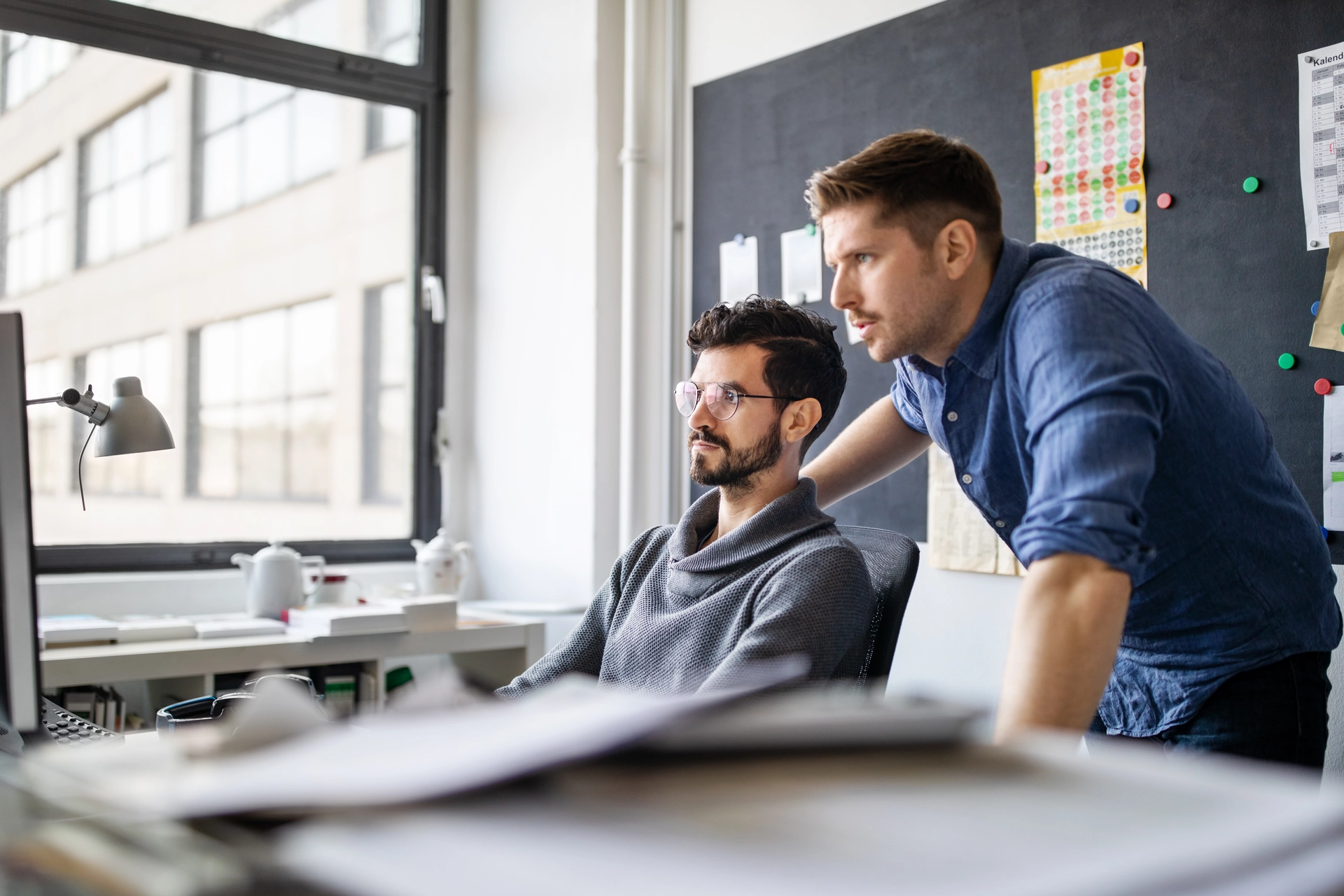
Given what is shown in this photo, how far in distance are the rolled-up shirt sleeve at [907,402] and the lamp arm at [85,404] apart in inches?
45.6

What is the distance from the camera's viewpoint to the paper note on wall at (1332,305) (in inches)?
70.2

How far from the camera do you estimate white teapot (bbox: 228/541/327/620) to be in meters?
2.78

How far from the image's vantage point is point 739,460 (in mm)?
1772

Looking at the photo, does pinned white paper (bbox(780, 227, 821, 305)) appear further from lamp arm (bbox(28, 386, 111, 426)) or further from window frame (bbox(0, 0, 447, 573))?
lamp arm (bbox(28, 386, 111, 426))

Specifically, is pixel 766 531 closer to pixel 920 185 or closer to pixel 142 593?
pixel 920 185

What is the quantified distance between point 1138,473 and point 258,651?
6.68 ft

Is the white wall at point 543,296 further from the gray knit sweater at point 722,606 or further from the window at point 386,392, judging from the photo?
the gray knit sweater at point 722,606

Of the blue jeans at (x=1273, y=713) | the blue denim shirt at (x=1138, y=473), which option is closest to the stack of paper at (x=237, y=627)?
the blue denim shirt at (x=1138, y=473)

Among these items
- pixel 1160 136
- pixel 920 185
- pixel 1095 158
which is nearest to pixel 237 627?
pixel 920 185

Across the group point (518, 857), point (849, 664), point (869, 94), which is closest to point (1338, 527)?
point (849, 664)

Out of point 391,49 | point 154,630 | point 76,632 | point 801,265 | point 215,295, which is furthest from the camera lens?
point 391,49

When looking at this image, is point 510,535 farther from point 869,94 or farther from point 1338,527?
point 1338,527

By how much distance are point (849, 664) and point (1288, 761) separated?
1.75 ft

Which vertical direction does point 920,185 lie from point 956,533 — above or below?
above
